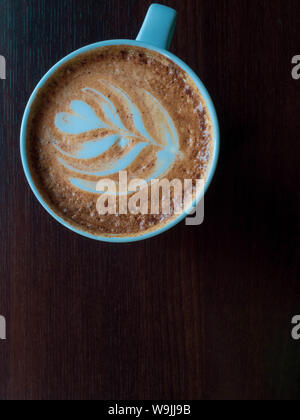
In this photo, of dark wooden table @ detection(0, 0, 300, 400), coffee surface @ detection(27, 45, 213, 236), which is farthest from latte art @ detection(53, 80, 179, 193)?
dark wooden table @ detection(0, 0, 300, 400)

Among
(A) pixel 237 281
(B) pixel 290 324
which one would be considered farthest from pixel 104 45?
(B) pixel 290 324

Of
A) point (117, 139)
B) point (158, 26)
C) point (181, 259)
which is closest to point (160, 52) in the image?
point (158, 26)

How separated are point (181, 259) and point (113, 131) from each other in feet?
0.83

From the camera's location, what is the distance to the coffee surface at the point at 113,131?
61 cm

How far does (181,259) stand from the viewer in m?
0.72

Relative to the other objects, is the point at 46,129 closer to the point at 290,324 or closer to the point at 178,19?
the point at 178,19

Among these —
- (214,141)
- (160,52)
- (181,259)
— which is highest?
(160,52)

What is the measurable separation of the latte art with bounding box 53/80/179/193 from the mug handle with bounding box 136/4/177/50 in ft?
0.25

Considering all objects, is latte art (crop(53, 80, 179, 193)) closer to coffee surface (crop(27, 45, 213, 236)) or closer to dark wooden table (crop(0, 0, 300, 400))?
coffee surface (crop(27, 45, 213, 236))

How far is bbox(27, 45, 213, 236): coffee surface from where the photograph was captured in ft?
2.00

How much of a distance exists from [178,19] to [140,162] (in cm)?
28

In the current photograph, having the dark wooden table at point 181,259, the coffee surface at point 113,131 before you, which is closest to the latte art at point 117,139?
the coffee surface at point 113,131

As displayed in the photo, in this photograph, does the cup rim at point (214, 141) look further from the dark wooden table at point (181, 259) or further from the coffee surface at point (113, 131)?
the dark wooden table at point (181, 259)

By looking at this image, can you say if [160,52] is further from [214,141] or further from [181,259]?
[181,259]
